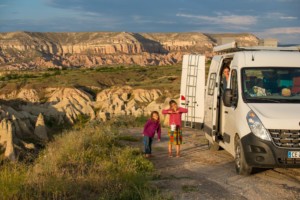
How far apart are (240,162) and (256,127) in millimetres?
982

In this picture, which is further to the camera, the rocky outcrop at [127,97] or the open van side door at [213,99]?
the rocky outcrop at [127,97]

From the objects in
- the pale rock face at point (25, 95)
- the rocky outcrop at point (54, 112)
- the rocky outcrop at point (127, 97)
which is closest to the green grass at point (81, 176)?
the rocky outcrop at point (54, 112)

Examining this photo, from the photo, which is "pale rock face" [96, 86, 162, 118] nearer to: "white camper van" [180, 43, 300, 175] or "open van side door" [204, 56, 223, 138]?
"open van side door" [204, 56, 223, 138]

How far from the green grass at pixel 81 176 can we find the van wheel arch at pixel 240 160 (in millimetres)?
1773

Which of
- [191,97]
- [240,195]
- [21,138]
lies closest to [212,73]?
[191,97]

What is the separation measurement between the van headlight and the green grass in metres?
2.15

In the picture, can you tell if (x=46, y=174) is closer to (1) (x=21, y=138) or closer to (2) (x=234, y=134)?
(2) (x=234, y=134)

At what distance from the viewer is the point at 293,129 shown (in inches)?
340

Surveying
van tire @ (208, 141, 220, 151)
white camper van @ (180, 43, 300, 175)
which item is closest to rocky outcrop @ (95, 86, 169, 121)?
van tire @ (208, 141, 220, 151)

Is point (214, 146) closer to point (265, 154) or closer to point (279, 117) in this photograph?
point (265, 154)

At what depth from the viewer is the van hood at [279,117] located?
28.3 feet

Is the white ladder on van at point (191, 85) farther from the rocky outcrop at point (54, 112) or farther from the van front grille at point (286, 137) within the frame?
the rocky outcrop at point (54, 112)

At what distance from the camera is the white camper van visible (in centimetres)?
868

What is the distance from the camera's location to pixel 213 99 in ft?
37.7
